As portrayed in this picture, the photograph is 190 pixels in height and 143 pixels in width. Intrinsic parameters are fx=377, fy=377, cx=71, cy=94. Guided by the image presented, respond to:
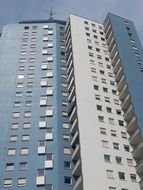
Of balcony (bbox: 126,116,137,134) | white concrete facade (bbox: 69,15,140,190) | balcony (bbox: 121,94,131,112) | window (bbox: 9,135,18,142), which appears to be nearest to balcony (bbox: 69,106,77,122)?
white concrete facade (bbox: 69,15,140,190)

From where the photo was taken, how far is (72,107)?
45250 millimetres

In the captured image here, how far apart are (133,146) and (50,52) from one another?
Result: 68.7 ft

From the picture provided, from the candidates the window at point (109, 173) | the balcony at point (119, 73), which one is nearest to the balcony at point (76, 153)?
the window at point (109, 173)

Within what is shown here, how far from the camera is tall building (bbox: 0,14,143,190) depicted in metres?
38.2

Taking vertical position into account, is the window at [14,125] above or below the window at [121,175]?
above

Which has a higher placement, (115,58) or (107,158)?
(115,58)

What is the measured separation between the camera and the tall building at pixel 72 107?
38250mm

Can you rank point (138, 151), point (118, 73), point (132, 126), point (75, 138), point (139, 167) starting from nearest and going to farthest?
point (139, 167) → point (138, 151) → point (75, 138) → point (132, 126) → point (118, 73)

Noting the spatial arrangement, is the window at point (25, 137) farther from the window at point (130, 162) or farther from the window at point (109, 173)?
the window at point (130, 162)

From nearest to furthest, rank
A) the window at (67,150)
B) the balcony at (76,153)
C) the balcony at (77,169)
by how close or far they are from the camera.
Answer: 1. the balcony at (77,169)
2. the balcony at (76,153)
3. the window at (67,150)

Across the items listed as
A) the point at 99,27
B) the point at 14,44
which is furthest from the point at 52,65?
the point at 99,27

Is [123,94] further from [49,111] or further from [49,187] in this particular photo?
[49,187]

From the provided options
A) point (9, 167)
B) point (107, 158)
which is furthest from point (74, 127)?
point (9, 167)

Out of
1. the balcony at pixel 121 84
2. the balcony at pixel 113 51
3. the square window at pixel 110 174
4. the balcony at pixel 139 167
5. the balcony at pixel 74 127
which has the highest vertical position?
the balcony at pixel 113 51
